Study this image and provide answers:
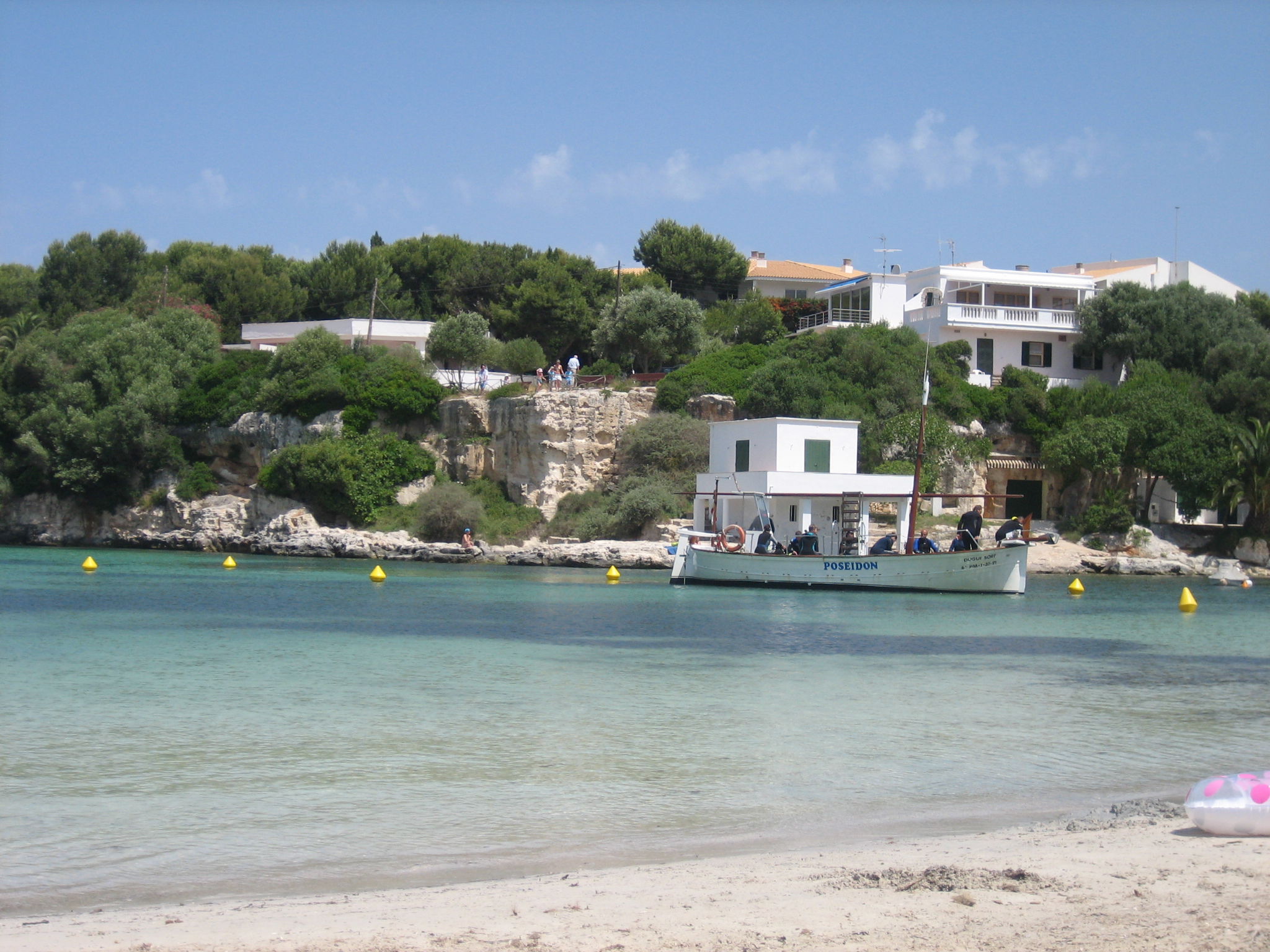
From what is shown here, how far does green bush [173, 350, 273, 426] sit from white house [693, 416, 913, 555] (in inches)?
956

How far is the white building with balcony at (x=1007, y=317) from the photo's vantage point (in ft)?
163

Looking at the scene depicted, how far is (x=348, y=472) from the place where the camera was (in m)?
46.2

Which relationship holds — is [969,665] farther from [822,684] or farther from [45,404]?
[45,404]

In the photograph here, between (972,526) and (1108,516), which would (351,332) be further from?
(1108,516)

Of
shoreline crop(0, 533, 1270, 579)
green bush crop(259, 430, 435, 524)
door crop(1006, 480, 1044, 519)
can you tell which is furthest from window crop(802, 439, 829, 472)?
green bush crop(259, 430, 435, 524)

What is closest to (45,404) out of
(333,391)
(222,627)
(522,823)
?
(333,391)

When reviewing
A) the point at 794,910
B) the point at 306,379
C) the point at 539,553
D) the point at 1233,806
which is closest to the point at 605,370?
the point at 539,553

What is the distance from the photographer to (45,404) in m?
50.7

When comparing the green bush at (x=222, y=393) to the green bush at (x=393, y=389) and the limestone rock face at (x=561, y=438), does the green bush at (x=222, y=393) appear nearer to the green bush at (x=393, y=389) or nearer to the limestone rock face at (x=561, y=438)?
the green bush at (x=393, y=389)

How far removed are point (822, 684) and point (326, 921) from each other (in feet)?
32.7

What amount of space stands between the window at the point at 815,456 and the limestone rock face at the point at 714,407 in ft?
35.9

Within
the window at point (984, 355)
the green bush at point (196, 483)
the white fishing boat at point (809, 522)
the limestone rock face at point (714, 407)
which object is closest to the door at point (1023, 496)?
the window at point (984, 355)

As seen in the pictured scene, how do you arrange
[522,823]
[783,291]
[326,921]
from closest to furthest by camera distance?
1. [326,921]
2. [522,823]
3. [783,291]

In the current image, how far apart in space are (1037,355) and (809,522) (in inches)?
921
